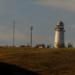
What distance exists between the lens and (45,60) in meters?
51.9

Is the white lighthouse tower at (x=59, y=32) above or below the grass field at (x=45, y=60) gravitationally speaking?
above

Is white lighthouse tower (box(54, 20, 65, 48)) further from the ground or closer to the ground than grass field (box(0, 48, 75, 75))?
further from the ground

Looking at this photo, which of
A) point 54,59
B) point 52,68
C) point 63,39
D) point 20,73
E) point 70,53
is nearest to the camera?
point 20,73

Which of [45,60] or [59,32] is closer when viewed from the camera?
[45,60]

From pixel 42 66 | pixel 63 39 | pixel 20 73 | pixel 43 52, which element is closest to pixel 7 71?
pixel 20 73

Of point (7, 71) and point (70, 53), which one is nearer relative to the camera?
point (7, 71)

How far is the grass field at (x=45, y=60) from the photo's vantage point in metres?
47.7

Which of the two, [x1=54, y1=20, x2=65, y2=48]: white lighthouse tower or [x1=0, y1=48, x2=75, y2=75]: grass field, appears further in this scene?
[x1=54, y1=20, x2=65, y2=48]: white lighthouse tower

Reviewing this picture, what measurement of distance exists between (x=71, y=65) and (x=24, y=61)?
5.56m

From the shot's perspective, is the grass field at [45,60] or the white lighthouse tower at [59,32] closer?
the grass field at [45,60]

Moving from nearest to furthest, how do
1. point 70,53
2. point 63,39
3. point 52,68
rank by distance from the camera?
point 52,68 < point 70,53 < point 63,39

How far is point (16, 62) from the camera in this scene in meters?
49.8

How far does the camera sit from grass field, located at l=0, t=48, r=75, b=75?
47694 millimetres

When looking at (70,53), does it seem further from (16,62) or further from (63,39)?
(63,39)
